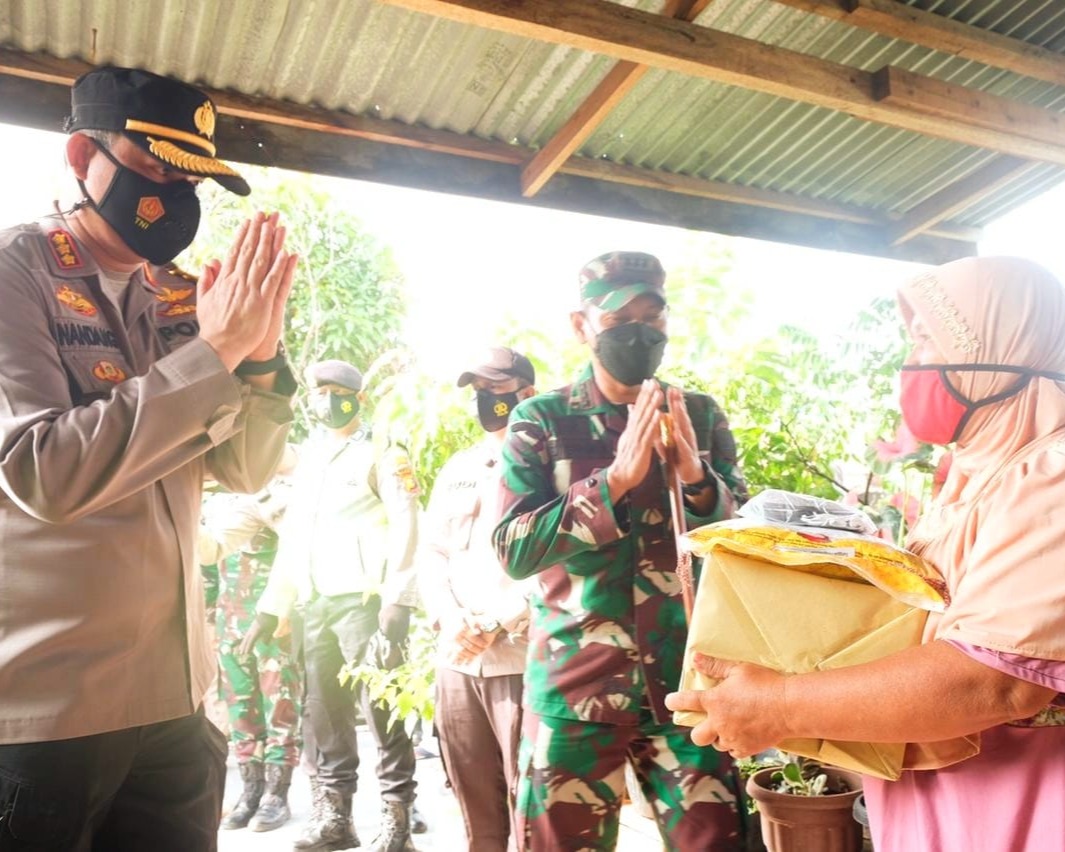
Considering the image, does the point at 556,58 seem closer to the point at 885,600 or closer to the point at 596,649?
the point at 596,649

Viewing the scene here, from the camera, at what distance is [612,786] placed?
215 cm

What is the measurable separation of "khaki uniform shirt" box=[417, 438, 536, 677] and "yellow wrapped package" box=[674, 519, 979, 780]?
5.47 ft

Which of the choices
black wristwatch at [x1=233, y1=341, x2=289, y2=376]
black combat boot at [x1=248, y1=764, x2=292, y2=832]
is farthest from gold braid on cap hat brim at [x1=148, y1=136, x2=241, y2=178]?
black combat boot at [x1=248, y1=764, x2=292, y2=832]

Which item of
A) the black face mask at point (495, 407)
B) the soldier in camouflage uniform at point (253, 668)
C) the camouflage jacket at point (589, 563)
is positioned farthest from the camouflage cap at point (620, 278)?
the soldier in camouflage uniform at point (253, 668)

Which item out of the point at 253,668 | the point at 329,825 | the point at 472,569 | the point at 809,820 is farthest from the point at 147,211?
the point at 253,668

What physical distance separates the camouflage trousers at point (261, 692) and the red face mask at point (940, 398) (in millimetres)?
4559

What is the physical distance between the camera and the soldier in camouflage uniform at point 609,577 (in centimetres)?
212

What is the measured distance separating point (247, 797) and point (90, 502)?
4.36 meters

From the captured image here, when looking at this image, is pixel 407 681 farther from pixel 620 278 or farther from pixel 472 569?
pixel 620 278

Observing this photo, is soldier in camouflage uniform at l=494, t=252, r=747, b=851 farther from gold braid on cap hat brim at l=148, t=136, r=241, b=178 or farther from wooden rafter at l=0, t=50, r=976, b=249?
wooden rafter at l=0, t=50, r=976, b=249

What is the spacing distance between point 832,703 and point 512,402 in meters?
2.72

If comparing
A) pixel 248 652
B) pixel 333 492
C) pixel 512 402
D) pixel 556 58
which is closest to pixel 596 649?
pixel 512 402

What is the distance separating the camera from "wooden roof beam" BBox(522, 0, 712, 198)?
10.3ft

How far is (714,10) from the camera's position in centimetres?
337
